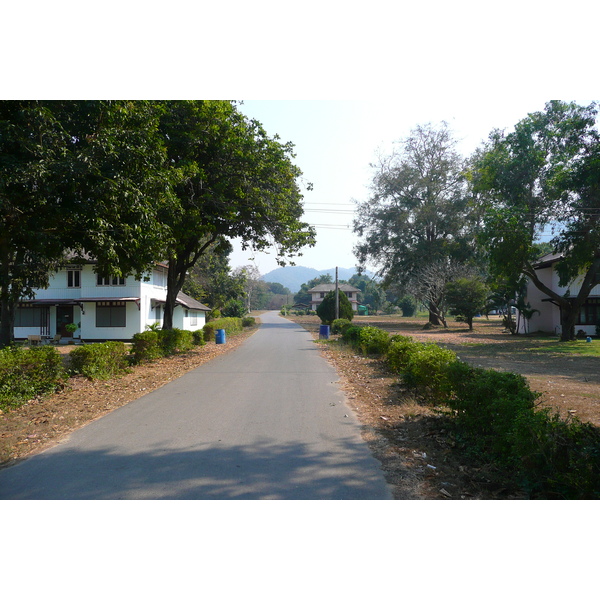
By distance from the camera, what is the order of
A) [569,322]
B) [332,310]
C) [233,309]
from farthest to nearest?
[233,309] → [332,310] → [569,322]

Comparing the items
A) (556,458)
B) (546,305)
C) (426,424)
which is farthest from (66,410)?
(546,305)

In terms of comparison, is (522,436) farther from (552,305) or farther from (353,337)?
(552,305)

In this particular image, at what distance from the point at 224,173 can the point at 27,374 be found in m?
9.66

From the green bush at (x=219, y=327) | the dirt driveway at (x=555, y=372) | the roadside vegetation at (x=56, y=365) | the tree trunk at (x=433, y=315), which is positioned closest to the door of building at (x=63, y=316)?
the green bush at (x=219, y=327)

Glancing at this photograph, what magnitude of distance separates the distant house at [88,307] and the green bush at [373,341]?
14388 mm

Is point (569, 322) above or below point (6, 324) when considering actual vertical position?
below

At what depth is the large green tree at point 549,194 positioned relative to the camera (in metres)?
21.9

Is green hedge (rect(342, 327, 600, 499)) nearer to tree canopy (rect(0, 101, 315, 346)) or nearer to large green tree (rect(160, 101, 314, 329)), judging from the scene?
tree canopy (rect(0, 101, 315, 346))

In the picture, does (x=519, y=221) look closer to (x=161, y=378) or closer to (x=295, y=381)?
(x=295, y=381)

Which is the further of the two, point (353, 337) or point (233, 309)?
point (233, 309)

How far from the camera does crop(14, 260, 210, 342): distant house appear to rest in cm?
2792

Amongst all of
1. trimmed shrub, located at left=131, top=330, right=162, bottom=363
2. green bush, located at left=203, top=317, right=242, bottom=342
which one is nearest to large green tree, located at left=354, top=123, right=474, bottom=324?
green bush, located at left=203, top=317, right=242, bottom=342

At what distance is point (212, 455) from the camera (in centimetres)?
573

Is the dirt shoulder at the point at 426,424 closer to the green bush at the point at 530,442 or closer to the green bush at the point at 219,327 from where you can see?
the green bush at the point at 530,442
